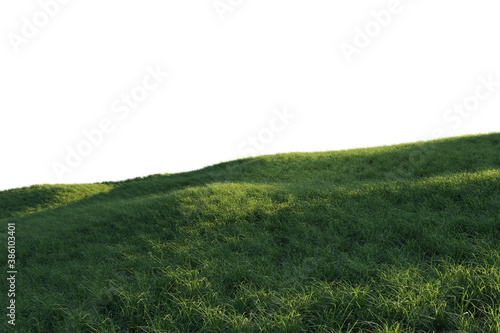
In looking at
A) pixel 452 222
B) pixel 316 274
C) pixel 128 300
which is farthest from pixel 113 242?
pixel 452 222

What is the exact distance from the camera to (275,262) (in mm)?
4105

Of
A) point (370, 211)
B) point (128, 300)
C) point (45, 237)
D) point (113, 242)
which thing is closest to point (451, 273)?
point (370, 211)

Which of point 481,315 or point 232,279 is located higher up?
point 232,279

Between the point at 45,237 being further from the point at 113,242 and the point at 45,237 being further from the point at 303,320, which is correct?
the point at 303,320

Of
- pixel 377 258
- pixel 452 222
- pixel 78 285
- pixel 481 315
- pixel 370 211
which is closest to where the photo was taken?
pixel 481 315

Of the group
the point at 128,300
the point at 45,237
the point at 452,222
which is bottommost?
the point at 452,222

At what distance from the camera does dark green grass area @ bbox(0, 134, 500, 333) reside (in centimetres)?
277

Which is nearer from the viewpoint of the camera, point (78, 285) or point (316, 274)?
point (316, 274)

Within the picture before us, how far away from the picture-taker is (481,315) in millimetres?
2672

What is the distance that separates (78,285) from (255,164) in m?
10.6

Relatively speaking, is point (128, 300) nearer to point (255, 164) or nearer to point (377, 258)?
point (377, 258)

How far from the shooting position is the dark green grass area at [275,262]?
277 cm

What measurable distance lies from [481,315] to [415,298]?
66 cm

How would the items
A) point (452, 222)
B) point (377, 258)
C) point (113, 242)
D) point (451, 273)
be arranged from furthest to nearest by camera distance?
point (113, 242), point (452, 222), point (377, 258), point (451, 273)
